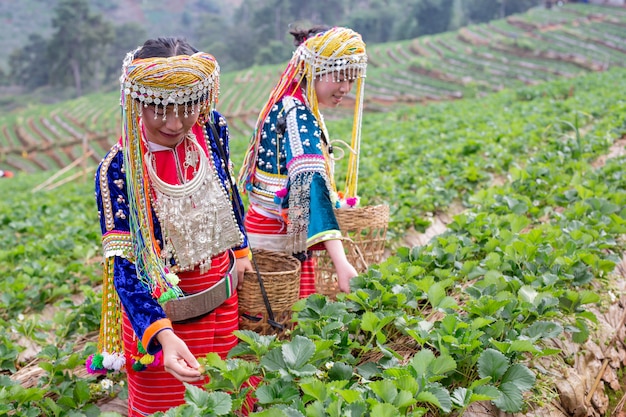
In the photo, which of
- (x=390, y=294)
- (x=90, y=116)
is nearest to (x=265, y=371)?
(x=390, y=294)

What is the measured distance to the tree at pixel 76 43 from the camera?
1965 inches

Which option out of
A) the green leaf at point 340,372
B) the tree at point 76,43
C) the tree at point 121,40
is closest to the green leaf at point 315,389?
the green leaf at point 340,372

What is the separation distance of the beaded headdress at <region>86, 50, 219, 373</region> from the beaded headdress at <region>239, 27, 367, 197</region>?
627 mm

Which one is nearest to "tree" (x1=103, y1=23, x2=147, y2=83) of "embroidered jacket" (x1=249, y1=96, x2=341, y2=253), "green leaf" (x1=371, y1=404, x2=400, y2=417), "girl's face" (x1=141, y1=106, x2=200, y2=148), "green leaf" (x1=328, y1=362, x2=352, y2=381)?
"embroidered jacket" (x1=249, y1=96, x2=341, y2=253)

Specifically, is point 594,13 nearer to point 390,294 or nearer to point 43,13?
point 390,294

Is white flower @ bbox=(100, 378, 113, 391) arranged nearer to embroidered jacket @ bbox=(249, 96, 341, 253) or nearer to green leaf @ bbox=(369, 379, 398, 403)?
embroidered jacket @ bbox=(249, 96, 341, 253)

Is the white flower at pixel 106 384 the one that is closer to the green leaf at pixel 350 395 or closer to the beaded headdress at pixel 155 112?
the beaded headdress at pixel 155 112

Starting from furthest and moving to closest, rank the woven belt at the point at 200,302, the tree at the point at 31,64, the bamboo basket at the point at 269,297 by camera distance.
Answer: the tree at the point at 31,64 → the bamboo basket at the point at 269,297 → the woven belt at the point at 200,302

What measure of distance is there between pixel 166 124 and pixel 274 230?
3.20 ft

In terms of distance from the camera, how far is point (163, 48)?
6.77 ft

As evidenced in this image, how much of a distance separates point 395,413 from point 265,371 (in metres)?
0.51

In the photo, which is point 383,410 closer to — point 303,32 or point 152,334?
point 152,334

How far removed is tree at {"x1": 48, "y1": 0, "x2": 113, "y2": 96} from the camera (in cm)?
4991

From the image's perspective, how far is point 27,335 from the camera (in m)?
3.53
